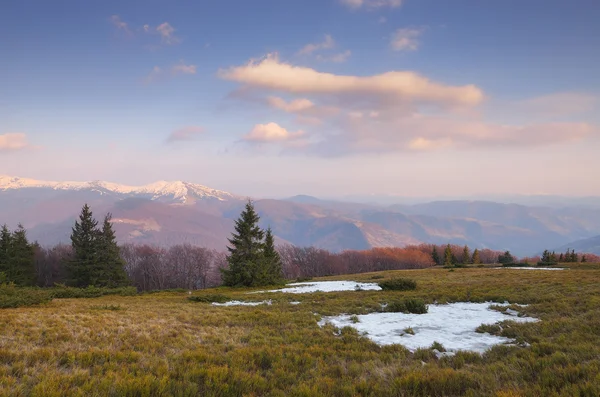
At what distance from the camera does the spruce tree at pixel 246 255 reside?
38844mm

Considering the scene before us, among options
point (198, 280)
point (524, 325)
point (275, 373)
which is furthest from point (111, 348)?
point (198, 280)

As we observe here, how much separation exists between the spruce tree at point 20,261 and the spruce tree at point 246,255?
3771 cm

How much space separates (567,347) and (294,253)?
403ft

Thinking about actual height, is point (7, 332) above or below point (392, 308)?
above

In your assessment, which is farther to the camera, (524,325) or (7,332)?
(524,325)

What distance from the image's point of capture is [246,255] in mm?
40156

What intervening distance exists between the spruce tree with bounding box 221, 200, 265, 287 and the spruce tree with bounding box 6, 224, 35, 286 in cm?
3771

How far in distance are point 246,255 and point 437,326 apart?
32.2 metres

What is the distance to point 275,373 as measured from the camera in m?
6.47

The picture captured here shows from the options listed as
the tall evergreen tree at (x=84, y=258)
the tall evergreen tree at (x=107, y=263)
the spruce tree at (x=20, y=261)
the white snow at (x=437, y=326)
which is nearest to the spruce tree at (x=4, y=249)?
the spruce tree at (x=20, y=261)

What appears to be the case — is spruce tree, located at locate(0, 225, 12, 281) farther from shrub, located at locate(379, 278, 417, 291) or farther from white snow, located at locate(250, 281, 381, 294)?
shrub, located at locate(379, 278, 417, 291)

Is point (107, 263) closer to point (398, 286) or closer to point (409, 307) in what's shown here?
point (398, 286)

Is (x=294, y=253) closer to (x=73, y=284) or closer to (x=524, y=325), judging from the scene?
(x=73, y=284)

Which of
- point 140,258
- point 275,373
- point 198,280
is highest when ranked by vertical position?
point 275,373
